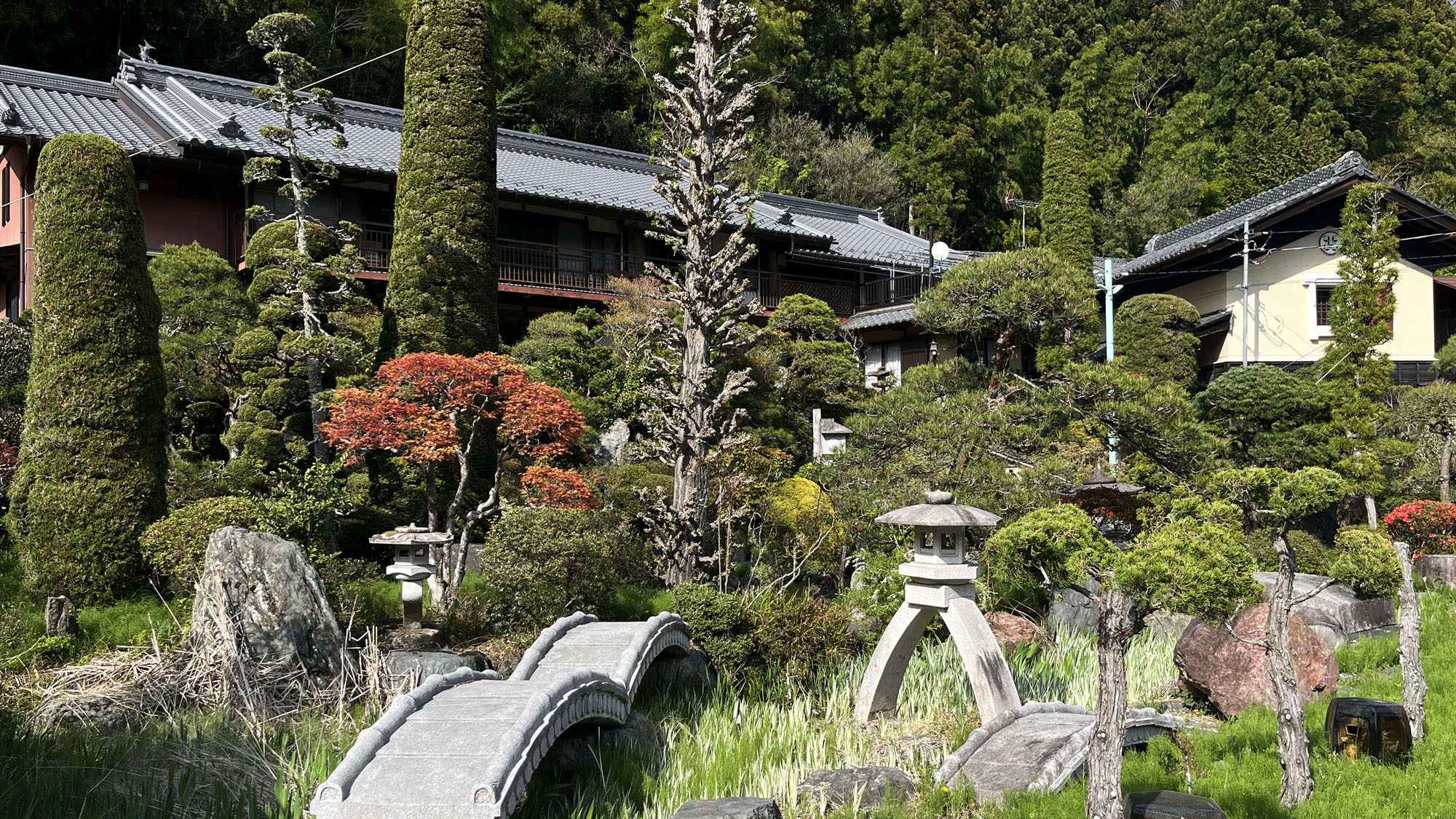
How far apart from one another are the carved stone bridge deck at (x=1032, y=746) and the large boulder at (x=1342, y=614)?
12.8ft

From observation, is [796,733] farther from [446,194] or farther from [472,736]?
[446,194]

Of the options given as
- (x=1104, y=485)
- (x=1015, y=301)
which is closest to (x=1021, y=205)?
(x=1104, y=485)

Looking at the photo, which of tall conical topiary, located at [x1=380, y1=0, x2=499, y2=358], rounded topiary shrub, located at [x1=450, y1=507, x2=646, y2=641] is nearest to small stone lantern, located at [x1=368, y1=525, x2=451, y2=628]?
rounded topiary shrub, located at [x1=450, y1=507, x2=646, y2=641]

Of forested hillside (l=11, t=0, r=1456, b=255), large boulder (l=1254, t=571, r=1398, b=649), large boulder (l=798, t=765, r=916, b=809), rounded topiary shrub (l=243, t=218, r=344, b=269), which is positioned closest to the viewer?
large boulder (l=798, t=765, r=916, b=809)

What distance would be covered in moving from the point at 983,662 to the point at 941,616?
582 millimetres

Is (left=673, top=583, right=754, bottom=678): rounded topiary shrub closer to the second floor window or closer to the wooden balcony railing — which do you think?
the wooden balcony railing

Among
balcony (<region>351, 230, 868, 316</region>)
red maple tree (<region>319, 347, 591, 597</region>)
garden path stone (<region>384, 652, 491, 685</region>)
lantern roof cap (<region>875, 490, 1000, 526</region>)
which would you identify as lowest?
garden path stone (<region>384, 652, 491, 685</region>)

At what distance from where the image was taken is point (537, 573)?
9.32 metres

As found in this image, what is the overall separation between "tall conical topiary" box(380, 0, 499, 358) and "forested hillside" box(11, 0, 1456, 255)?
13.3m

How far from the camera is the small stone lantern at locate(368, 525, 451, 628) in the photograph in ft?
29.2

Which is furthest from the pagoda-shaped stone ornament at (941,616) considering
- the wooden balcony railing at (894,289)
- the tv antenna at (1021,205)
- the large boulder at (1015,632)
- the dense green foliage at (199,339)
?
the tv antenna at (1021,205)

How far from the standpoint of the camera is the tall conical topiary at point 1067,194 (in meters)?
28.8

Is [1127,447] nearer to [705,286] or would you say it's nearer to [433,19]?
[705,286]

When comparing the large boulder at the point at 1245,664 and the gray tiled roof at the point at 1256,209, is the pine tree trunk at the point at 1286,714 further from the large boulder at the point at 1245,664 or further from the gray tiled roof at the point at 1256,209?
the gray tiled roof at the point at 1256,209
